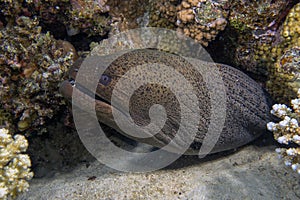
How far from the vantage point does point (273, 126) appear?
2.37 meters

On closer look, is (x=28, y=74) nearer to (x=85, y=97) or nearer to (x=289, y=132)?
(x=85, y=97)

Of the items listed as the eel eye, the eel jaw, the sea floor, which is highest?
the eel eye

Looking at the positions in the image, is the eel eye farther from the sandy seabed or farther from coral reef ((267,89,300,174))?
coral reef ((267,89,300,174))

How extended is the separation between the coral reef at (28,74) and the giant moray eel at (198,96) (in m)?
0.51

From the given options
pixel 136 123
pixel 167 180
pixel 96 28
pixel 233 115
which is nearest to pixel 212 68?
pixel 233 115

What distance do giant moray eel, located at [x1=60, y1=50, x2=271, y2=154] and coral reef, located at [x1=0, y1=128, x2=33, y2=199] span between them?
0.65 metres

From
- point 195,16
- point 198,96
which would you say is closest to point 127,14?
point 195,16

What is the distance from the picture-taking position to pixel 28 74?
119 inches

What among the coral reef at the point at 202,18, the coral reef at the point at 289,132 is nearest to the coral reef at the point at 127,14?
the coral reef at the point at 202,18

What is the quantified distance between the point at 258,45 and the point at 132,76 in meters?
1.45

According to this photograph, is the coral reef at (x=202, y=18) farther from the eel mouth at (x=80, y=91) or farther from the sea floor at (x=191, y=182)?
the sea floor at (x=191, y=182)

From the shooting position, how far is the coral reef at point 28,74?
2936 millimetres

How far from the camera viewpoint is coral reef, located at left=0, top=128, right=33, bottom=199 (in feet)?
7.16

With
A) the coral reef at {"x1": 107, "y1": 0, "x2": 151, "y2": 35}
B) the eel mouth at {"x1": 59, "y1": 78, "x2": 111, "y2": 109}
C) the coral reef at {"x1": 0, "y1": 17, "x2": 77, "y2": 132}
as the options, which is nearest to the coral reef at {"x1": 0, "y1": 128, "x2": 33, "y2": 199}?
the eel mouth at {"x1": 59, "y1": 78, "x2": 111, "y2": 109}
